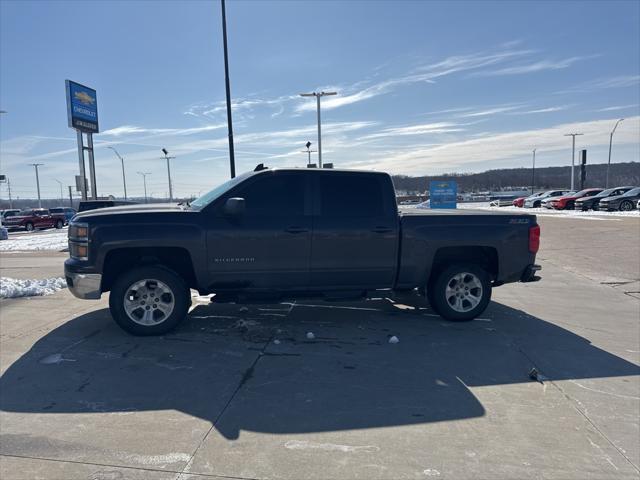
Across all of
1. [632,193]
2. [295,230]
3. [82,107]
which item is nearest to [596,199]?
[632,193]

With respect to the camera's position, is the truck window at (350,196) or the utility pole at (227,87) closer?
the truck window at (350,196)

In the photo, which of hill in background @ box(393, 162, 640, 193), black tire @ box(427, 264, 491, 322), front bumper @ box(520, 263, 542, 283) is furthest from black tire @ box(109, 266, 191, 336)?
hill in background @ box(393, 162, 640, 193)

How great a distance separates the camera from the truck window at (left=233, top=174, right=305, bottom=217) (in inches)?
212

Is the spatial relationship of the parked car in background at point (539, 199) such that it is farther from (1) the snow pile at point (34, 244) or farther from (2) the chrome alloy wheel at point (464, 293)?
(2) the chrome alloy wheel at point (464, 293)

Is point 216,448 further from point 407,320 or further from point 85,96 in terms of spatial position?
point 85,96

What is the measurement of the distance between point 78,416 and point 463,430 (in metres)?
2.95

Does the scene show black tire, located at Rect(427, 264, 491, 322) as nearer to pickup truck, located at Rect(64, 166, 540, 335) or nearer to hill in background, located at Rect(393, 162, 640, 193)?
pickup truck, located at Rect(64, 166, 540, 335)

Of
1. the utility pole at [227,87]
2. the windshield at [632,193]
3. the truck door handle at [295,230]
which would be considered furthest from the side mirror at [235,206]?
the windshield at [632,193]

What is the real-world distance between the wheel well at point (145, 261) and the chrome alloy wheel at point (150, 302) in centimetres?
30

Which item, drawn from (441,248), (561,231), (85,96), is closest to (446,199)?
(561,231)

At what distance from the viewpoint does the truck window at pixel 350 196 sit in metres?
5.53

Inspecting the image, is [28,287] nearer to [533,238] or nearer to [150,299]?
[150,299]

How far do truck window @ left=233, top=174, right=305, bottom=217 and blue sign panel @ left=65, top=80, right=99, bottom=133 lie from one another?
66.1ft

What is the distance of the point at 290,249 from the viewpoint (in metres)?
5.33
